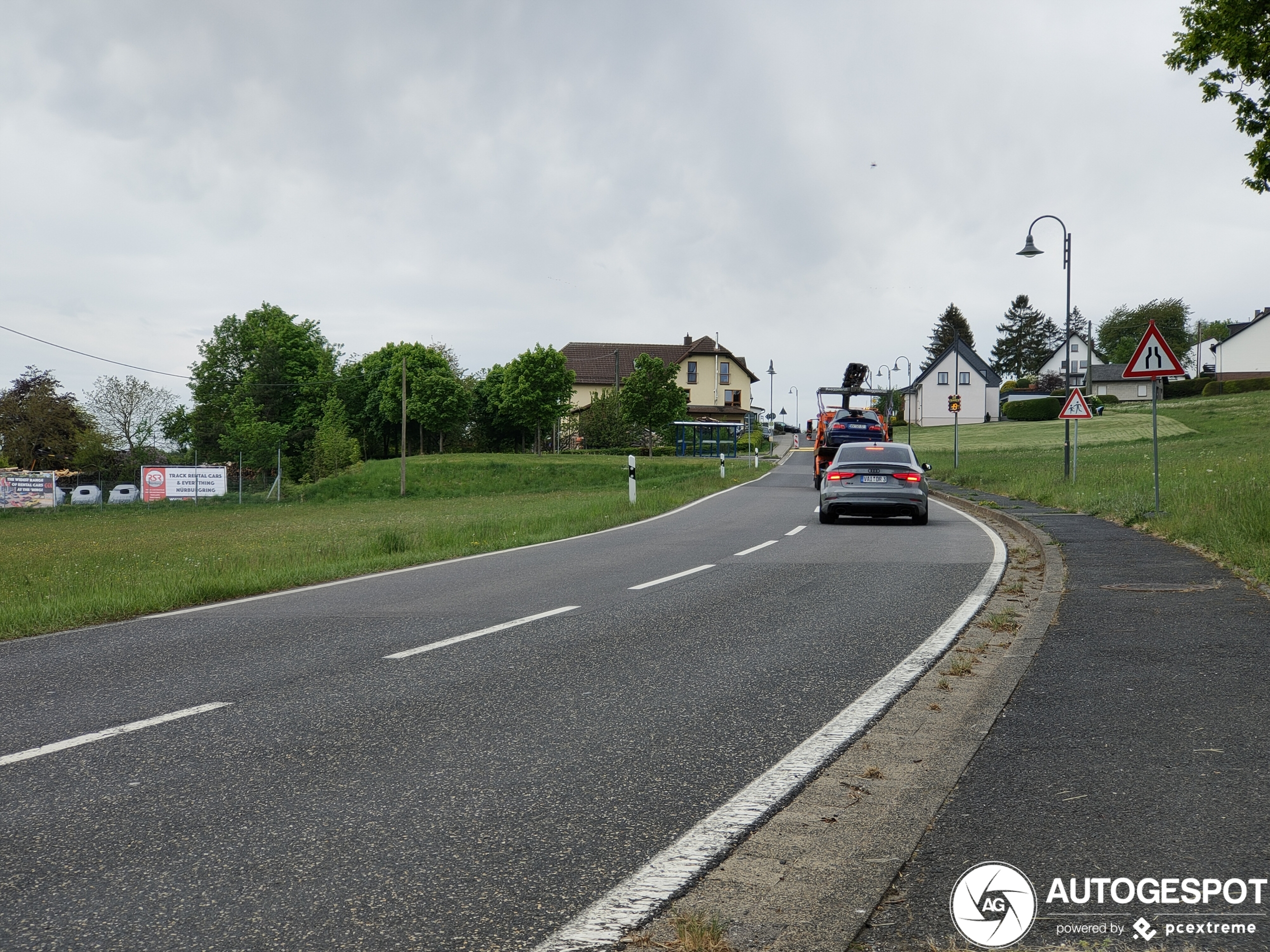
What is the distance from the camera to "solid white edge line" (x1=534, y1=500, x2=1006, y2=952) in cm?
290

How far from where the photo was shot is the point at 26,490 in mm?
52188

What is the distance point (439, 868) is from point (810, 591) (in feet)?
23.4

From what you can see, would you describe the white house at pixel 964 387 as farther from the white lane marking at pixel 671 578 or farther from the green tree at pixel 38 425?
the white lane marking at pixel 671 578

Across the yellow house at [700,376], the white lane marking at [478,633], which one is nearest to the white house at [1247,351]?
the yellow house at [700,376]

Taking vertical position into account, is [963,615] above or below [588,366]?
below

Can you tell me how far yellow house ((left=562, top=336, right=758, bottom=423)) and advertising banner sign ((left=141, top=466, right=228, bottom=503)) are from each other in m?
55.7

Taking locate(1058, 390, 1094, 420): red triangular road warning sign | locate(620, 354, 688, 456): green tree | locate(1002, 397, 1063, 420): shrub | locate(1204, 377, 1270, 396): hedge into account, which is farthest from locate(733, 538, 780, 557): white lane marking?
locate(1204, 377, 1270, 396): hedge

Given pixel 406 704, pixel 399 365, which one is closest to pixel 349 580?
pixel 406 704

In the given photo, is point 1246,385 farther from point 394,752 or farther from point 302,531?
point 394,752

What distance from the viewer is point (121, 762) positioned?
14.9 ft

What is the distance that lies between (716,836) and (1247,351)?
369 ft

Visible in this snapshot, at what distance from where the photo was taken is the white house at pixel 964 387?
104688mm

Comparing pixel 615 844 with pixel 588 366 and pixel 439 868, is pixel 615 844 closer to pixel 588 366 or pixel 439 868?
pixel 439 868

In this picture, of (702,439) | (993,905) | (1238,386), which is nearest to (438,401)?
(702,439)
